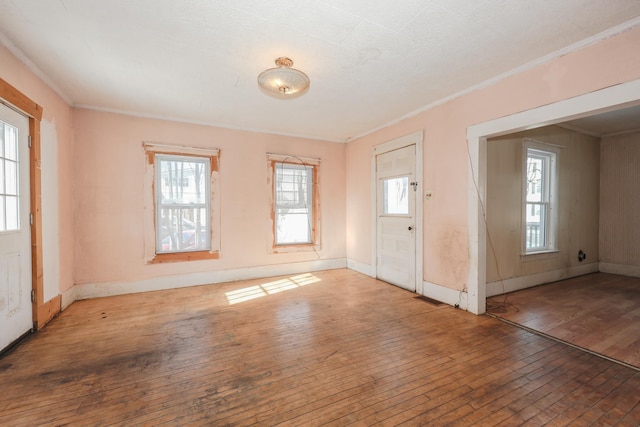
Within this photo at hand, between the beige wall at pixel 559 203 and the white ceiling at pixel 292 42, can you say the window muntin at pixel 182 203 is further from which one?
the beige wall at pixel 559 203

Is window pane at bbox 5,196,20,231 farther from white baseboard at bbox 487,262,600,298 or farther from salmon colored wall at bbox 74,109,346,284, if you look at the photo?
white baseboard at bbox 487,262,600,298

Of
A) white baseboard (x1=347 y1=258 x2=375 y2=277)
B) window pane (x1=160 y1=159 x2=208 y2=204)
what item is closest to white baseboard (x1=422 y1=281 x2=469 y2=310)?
white baseboard (x1=347 y1=258 x2=375 y2=277)

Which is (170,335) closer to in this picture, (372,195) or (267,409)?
(267,409)

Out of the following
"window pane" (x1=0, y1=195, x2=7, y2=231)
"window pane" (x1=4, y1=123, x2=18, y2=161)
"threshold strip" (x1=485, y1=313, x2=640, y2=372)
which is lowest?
"threshold strip" (x1=485, y1=313, x2=640, y2=372)

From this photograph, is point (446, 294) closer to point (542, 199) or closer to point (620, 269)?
point (542, 199)

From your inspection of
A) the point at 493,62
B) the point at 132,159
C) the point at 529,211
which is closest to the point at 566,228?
the point at 529,211

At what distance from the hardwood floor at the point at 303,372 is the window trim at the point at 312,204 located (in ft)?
6.41

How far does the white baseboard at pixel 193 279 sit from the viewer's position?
3.97 meters

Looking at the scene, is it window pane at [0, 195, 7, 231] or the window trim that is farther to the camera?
the window trim

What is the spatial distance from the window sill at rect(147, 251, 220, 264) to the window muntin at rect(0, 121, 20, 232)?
186 cm

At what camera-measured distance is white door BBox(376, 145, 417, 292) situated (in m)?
4.26

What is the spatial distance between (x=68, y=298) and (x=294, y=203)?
144 inches

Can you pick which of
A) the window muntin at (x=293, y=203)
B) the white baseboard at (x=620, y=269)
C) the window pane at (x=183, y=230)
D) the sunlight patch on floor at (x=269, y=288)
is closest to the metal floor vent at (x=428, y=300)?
the sunlight patch on floor at (x=269, y=288)

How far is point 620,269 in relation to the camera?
5293mm
